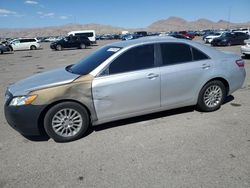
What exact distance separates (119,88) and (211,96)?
212cm

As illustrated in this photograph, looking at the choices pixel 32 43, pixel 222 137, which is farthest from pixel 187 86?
pixel 32 43

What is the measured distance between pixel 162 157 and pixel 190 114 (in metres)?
1.80

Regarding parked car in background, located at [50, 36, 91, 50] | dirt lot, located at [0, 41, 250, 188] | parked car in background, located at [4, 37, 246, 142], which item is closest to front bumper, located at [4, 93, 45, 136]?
parked car in background, located at [4, 37, 246, 142]

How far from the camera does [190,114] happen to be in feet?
15.4

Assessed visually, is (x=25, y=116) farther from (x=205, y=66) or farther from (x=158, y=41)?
(x=205, y=66)

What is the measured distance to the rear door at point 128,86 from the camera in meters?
3.73

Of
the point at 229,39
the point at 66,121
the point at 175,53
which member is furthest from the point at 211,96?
the point at 229,39

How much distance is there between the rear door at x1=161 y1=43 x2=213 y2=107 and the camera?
13.5ft

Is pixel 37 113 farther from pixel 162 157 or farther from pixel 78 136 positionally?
pixel 162 157

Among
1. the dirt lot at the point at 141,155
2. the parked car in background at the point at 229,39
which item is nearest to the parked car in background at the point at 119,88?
the dirt lot at the point at 141,155

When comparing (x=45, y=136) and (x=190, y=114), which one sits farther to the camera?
(x=190, y=114)

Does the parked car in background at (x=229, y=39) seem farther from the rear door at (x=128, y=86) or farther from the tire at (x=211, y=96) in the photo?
the rear door at (x=128, y=86)

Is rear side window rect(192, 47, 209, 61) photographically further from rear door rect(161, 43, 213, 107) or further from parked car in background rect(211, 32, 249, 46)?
parked car in background rect(211, 32, 249, 46)

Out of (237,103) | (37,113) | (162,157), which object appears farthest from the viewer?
(237,103)
